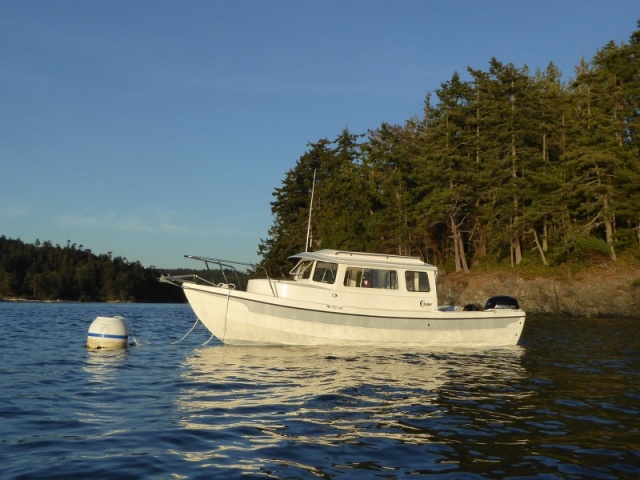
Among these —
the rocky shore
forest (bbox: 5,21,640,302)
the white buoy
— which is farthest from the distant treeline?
the white buoy

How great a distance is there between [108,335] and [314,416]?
432 inches

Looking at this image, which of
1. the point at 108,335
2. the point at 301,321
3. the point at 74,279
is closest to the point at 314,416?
the point at 301,321

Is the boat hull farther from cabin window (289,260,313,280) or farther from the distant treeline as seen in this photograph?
the distant treeline

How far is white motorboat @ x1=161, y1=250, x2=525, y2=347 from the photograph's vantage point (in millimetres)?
18266

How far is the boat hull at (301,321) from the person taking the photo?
18.2 meters

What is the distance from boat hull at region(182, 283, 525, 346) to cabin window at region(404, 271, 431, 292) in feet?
2.87

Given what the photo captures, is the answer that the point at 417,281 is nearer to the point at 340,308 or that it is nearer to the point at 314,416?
the point at 340,308

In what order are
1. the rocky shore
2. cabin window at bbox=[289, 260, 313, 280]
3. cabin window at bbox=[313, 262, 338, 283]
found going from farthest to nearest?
the rocky shore < cabin window at bbox=[289, 260, 313, 280] < cabin window at bbox=[313, 262, 338, 283]

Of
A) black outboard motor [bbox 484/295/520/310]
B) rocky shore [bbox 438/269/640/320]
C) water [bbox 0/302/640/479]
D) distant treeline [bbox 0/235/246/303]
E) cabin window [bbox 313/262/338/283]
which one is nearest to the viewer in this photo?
water [bbox 0/302/640/479]

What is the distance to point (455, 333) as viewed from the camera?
64.8 feet

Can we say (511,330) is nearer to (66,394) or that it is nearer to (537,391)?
(537,391)

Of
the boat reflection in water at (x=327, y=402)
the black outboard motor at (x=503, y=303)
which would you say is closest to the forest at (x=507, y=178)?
the black outboard motor at (x=503, y=303)

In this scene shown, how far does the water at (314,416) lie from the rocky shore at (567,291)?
72.9 ft

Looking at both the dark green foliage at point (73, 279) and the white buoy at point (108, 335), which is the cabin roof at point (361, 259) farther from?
the dark green foliage at point (73, 279)
